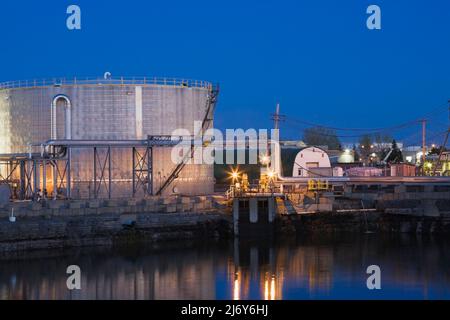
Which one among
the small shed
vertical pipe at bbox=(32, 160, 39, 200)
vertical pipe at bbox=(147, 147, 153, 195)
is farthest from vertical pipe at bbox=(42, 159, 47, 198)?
the small shed

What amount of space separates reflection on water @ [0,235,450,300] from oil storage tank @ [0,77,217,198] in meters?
7.72

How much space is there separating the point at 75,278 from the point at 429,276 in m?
12.9

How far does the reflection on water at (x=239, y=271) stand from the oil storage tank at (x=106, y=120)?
25.3ft

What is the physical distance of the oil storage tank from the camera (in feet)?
132

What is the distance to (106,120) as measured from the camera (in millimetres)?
40531

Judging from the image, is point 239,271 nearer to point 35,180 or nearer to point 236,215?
point 236,215

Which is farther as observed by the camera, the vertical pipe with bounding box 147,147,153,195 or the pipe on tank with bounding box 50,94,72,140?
the pipe on tank with bounding box 50,94,72,140

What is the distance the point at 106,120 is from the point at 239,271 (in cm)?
1462

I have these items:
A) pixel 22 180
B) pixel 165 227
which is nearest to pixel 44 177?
pixel 22 180

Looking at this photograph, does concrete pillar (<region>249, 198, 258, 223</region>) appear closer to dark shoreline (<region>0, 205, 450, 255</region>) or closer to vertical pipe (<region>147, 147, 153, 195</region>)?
dark shoreline (<region>0, 205, 450, 255</region>)

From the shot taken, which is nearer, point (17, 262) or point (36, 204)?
point (17, 262)
